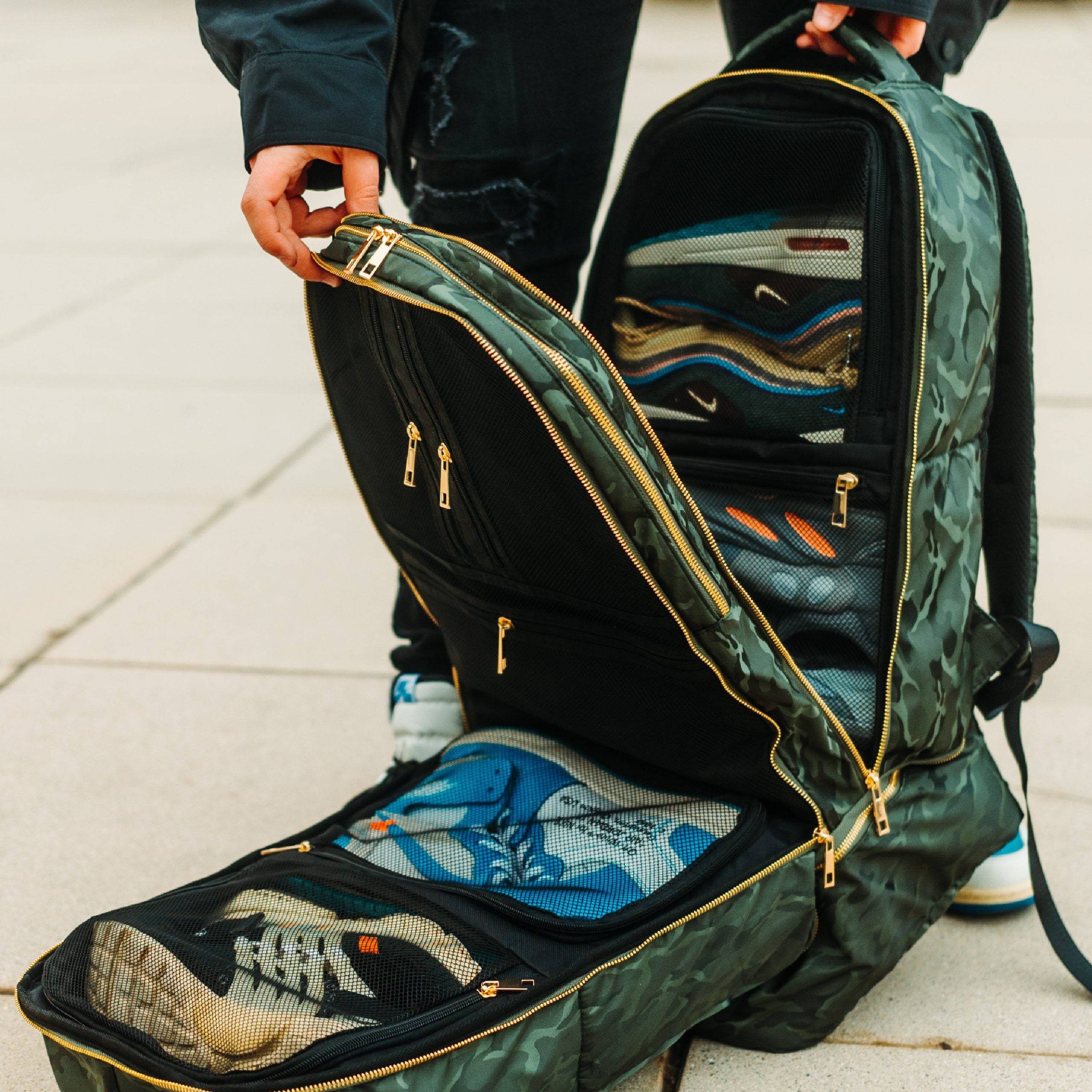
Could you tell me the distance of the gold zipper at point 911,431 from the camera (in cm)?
134

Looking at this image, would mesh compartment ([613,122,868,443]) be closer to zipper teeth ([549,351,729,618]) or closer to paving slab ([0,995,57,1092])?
zipper teeth ([549,351,729,618])

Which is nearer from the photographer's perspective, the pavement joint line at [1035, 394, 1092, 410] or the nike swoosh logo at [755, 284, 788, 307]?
the nike swoosh logo at [755, 284, 788, 307]

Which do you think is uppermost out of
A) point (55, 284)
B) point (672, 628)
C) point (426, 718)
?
point (672, 628)

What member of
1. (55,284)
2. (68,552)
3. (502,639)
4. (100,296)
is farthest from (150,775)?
(55,284)

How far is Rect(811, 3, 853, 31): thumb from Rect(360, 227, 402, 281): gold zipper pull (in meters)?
0.54

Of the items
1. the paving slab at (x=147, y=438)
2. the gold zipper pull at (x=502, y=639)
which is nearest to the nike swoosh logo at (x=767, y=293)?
the gold zipper pull at (x=502, y=639)

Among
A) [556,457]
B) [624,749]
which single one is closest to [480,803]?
[624,749]

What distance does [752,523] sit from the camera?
1.55m

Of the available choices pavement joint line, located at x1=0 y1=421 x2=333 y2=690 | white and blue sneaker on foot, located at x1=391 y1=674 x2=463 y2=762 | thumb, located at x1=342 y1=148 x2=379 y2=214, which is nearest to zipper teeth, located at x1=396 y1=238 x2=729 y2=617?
thumb, located at x1=342 y1=148 x2=379 y2=214

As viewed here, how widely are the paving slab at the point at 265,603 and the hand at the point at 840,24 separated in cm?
142

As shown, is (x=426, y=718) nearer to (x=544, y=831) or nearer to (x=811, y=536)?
(x=544, y=831)

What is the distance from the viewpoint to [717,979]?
1408mm

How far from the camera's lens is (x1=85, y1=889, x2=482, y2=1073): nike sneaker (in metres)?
1.22

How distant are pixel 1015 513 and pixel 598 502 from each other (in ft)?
2.19
